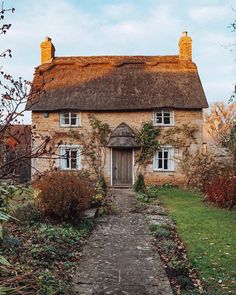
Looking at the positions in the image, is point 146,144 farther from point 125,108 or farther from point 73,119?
point 73,119

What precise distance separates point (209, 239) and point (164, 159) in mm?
13506

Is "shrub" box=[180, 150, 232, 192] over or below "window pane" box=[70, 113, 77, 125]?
below

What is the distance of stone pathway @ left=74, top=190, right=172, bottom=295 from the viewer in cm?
612

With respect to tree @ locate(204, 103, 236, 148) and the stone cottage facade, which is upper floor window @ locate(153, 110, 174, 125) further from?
tree @ locate(204, 103, 236, 148)

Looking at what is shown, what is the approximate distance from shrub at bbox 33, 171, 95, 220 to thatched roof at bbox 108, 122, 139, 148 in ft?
37.2

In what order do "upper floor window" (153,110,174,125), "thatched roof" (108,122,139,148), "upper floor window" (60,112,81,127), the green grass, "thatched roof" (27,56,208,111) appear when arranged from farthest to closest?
"upper floor window" (60,112,81,127)
"upper floor window" (153,110,174,125)
"thatched roof" (27,56,208,111)
"thatched roof" (108,122,139,148)
the green grass

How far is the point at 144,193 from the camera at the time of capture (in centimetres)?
1892

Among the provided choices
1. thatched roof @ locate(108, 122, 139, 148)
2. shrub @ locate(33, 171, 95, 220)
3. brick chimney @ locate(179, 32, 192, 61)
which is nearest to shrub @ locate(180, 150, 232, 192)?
thatched roof @ locate(108, 122, 139, 148)

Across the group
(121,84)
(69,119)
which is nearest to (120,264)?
(69,119)

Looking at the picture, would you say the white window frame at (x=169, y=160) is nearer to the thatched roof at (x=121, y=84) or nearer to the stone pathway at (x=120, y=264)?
the thatched roof at (x=121, y=84)

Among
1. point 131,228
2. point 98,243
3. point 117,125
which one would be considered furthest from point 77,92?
point 98,243

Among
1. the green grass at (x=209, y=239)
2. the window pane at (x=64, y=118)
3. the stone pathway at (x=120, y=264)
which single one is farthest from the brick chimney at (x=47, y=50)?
the stone pathway at (x=120, y=264)

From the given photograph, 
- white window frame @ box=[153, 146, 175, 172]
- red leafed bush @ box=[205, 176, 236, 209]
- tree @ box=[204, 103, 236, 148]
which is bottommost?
red leafed bush @ box=[205, 176, 236, 209]

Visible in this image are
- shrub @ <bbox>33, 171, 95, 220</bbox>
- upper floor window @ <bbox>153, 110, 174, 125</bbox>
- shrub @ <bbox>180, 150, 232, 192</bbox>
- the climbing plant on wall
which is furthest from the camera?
upper floor window @ <bbox>153, 110, 174, 125</bbox>
